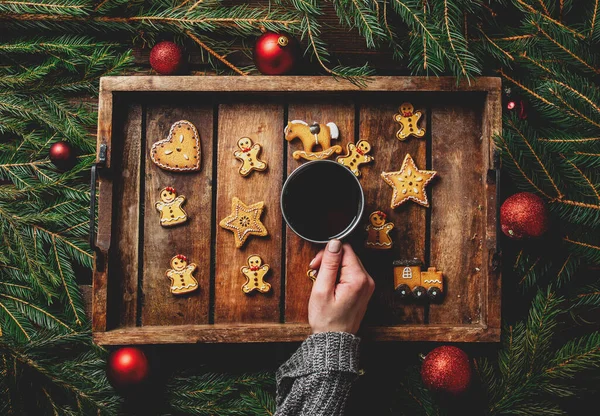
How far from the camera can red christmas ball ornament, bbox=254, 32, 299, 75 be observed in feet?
3.14

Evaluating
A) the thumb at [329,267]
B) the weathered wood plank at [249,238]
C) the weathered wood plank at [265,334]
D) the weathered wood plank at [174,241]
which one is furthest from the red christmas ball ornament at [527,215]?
the weathered wood plank at [174,241]

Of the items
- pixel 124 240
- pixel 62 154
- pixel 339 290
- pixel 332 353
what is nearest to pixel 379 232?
pixel 339 290

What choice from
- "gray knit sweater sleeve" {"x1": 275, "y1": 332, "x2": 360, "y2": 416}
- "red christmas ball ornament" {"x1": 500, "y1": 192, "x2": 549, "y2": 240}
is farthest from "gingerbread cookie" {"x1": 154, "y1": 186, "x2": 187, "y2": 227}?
"red christmas ball ornament" {"x1": 500, "y1": 192, "x2": 549, "y2": 240}

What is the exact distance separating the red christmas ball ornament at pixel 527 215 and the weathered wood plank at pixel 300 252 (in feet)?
1.13

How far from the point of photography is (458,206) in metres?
1.01

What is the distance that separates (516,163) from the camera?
3.01 feet

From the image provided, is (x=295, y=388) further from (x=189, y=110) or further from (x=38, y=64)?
(x=38, y=64)

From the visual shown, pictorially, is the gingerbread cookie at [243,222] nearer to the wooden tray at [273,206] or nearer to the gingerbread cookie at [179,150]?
the wooden tray at [273,206]

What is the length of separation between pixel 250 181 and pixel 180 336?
0.35m

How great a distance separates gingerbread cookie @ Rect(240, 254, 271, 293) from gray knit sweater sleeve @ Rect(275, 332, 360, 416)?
152 mm

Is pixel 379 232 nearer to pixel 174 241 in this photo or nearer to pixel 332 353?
pixel 332 353

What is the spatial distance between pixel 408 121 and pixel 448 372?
508 mm

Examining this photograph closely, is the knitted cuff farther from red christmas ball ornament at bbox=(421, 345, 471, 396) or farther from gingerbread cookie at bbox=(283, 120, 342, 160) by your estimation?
gingerbread cookie at bbox=(283, 120, 342, 160)

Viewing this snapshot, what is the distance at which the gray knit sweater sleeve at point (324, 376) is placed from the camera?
35.2 inches
